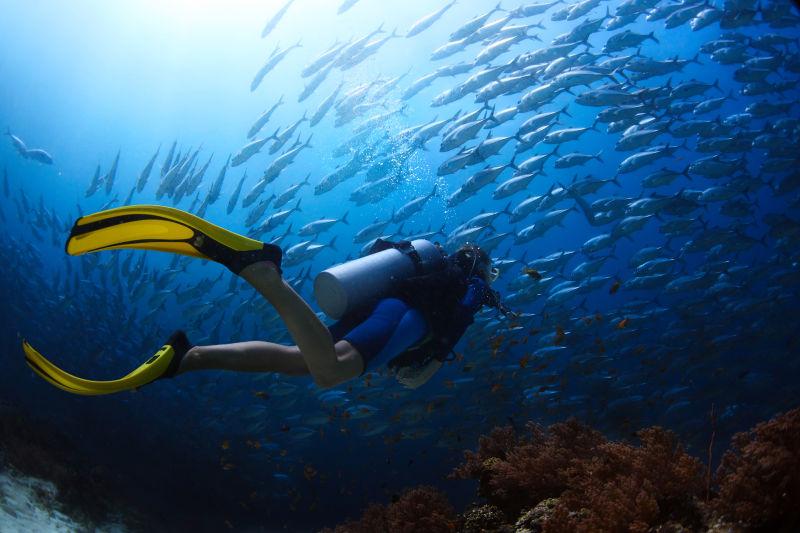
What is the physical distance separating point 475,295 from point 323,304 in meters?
1.34

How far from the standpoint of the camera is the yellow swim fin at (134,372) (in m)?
2.73

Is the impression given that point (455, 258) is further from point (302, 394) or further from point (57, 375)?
point (302, 394)

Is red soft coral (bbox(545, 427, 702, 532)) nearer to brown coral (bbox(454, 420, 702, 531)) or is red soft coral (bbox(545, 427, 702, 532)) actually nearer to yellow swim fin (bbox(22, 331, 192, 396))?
brown coral (bbox(454, 420, 702, 531))

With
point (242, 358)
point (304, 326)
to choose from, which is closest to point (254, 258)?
point (304, 326)

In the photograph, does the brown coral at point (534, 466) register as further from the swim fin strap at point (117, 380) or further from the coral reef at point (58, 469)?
the coral reef at point (58, 469)

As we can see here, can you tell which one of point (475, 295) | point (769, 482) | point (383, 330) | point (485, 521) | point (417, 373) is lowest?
point (485, 521)

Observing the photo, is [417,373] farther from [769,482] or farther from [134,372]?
[769,482]

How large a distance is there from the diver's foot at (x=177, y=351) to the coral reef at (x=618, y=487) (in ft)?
8.60

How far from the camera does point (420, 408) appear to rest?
1131 centimetres

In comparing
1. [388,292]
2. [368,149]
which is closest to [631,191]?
[368,149]

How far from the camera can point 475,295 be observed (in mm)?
3967

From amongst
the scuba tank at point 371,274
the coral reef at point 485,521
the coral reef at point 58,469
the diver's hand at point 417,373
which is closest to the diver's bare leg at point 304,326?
the scuba tank at point 371,274

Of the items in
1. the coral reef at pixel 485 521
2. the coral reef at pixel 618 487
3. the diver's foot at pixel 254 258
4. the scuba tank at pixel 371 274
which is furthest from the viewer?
the coral reef at pixel 485 521

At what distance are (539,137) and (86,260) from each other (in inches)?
645
